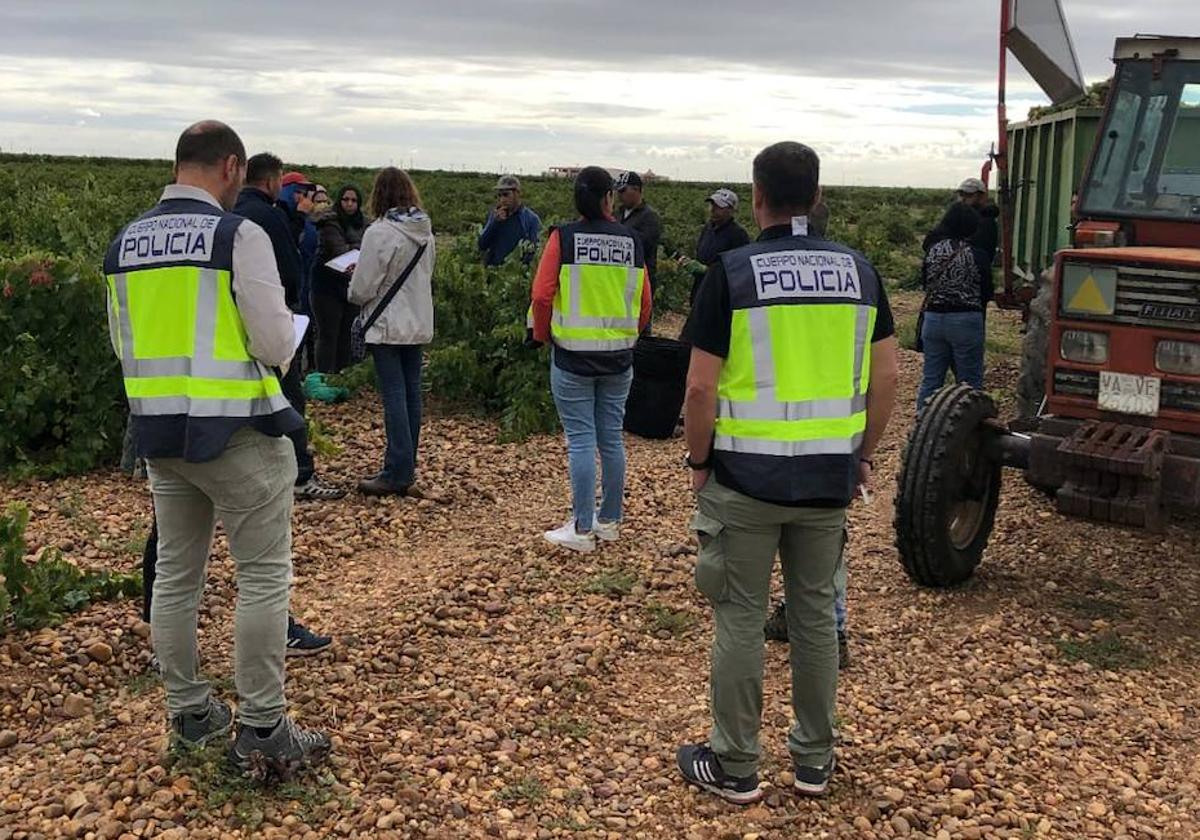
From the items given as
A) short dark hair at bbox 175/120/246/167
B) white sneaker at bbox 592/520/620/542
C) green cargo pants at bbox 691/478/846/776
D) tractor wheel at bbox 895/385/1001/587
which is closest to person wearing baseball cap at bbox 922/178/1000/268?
tractor wheel at bbox 895/385/1001/587

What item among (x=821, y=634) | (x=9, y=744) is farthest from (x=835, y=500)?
(x=9, y=744)

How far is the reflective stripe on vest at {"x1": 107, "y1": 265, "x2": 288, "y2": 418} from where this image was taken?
3402 millimetres

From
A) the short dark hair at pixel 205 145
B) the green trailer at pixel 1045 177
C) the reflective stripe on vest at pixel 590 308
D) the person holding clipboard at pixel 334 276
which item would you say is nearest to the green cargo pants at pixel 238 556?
the short dark hair at pixel 205 145

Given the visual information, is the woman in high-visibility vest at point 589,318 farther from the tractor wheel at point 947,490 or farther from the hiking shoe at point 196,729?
the hiking shoe at point 196,729

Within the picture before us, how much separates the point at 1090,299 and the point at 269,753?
13.0 feet

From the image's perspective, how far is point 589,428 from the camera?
6.07 metres

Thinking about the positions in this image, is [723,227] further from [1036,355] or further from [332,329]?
[332,329]

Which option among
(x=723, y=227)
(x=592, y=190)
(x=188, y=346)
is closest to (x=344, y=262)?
(x=723, y=227)

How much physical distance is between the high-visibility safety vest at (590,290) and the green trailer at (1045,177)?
10.5 feet

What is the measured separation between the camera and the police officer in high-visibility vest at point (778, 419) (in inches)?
136

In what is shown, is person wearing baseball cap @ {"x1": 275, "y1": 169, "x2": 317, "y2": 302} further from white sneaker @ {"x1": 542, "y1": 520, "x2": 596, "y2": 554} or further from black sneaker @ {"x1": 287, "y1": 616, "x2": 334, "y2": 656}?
black sneaker @ {"x1": 287, "y1": 616, "x2": 334, "y2": 656}

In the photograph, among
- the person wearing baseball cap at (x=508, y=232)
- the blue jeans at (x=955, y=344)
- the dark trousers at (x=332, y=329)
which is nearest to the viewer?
the blue jeans at (x=955, y=344)

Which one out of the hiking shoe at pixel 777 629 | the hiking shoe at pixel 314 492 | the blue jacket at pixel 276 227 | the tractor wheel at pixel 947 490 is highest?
the blue jacket at pixel 276 227

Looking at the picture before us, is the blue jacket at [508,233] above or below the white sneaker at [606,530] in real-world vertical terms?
above
